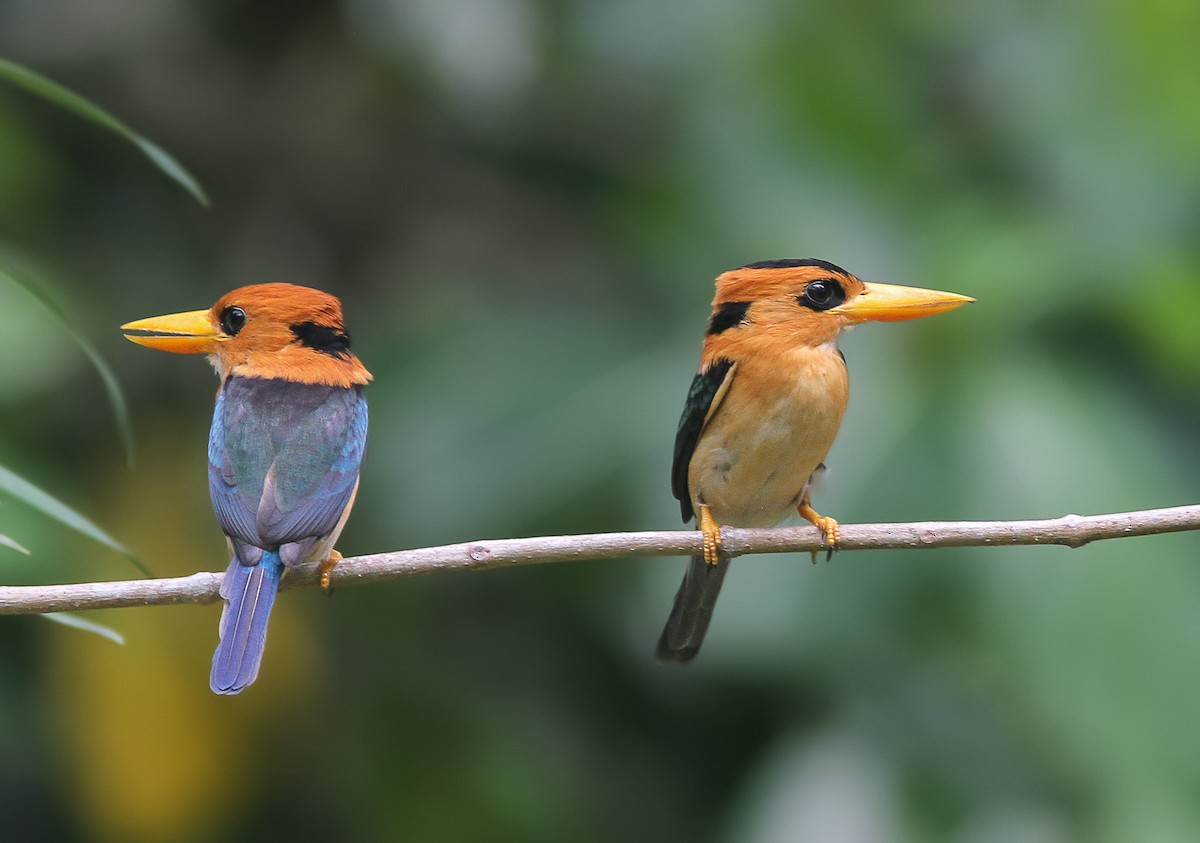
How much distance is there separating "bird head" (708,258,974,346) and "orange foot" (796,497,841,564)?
1.38 ft

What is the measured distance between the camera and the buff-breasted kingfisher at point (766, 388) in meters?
3.50

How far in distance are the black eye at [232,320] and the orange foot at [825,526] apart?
1372 millimetres

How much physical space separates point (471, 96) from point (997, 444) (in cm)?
210

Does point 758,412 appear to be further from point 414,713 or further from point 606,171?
point 606,171

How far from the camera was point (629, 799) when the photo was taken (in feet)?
17.4

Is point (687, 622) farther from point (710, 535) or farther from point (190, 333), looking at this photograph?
point (190, 333)

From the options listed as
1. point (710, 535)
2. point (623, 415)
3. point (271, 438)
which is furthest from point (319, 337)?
point (623, 415)

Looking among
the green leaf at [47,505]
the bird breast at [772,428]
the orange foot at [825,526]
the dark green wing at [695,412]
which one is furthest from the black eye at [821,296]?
the green leaf at [47,505]

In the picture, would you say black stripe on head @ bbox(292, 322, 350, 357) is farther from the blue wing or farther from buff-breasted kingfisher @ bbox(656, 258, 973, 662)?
buff-breasted kingfisher @ bbox(656, 258, 973, 662)

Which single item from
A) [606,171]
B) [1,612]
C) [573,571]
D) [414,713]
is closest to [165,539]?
[414,713]

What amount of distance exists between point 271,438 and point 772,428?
44.5 inches

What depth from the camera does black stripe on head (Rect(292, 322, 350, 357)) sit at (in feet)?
11.4

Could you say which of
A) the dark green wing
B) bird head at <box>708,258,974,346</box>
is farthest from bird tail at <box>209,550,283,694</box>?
bird head at <box>708,258,974,346</box>

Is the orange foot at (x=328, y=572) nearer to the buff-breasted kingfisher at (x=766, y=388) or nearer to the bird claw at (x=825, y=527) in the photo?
the buff-breasted kingfisher at (x=766, y=388)
